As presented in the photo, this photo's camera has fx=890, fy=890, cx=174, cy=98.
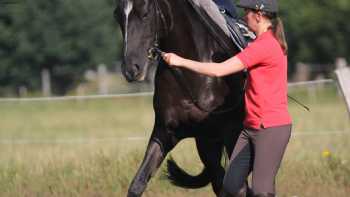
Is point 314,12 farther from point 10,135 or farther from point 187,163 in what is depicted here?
point 187,163

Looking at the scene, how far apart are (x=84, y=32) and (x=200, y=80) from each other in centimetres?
2612

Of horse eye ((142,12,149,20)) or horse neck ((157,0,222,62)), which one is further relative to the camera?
horse neck ((157,0,222,62))

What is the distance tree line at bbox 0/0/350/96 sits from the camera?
96.6ft

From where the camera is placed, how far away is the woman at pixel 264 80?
5.34 metres

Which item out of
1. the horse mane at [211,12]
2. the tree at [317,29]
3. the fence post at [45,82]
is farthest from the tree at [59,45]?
the horse mane at [211,12]

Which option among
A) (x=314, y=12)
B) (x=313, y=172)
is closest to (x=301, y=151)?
(x=313, y=172)

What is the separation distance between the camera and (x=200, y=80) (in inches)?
258

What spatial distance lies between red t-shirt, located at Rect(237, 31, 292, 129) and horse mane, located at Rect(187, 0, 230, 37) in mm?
1275

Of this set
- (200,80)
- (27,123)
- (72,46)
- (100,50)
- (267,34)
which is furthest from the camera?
(100,50)

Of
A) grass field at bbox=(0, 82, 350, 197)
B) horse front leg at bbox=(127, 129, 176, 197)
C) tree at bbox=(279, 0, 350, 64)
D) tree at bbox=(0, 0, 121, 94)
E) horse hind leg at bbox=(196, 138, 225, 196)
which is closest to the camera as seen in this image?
horse front leg at bbox=(127, 129, 176, 197)

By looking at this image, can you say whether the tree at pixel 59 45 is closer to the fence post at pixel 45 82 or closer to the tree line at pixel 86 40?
the tree line at pixel 86 40

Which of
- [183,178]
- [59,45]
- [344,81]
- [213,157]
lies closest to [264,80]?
[213,157]

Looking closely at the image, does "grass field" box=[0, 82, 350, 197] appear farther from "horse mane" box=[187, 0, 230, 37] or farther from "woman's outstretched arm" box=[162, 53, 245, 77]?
"woman's outstretched arm" box=[162, 53, 245, 77]

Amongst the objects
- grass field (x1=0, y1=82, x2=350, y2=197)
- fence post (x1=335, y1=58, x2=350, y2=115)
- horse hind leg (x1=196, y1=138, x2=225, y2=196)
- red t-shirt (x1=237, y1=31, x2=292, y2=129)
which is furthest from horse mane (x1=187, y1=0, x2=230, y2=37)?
fence post (x1=335, y1=58, x2=350, y2=115)
